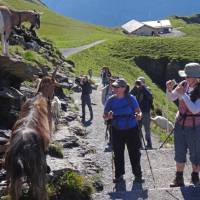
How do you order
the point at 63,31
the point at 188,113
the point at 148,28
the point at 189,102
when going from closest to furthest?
the point at 189,102
the point at 188,113
the point at 63,31
the point at 148,28

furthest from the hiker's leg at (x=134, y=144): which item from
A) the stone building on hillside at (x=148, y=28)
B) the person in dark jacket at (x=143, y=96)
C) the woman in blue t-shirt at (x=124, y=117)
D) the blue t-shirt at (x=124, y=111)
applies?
the stone building on hillside at (x=148, y=28)

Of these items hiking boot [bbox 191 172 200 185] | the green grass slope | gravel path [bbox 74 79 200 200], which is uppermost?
the green grass slope

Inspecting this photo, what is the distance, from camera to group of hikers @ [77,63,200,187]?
12.0 metres

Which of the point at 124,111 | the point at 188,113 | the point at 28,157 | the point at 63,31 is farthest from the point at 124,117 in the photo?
the point at 63,31

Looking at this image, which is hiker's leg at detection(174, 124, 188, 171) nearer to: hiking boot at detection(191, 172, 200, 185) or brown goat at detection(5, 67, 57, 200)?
hiking boot at detection(191, 172, 200, 185)

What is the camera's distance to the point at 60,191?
39.9 feet

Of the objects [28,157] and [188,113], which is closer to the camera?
[28,157]

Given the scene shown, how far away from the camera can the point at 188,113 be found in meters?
12.2

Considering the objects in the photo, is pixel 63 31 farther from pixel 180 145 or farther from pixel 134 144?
pixel 180 145

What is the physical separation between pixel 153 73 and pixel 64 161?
51.6 metres

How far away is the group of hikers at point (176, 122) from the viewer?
39.4 feet

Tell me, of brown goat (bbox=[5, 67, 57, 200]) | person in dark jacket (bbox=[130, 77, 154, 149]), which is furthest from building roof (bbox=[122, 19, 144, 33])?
brown goat (bbox=[5, 67, 57, 200])

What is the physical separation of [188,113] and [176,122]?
40 centimetres

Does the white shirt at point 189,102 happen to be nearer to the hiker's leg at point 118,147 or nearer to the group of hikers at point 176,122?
the group of hikers at point 176,122
